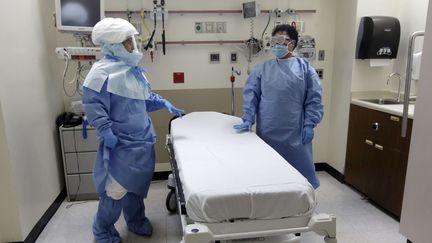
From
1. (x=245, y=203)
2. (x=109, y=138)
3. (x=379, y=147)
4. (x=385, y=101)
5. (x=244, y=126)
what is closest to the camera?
→ (x=245, y=203)

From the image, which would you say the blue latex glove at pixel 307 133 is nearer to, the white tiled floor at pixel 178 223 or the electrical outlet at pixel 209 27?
the white tiled floor at pixel 178 223

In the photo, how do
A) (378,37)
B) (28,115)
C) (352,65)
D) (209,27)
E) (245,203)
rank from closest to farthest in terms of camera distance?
(245,203), (28,115), (378,37), (352,65), (209,27)

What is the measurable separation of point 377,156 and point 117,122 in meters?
2.12

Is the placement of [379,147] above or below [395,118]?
below

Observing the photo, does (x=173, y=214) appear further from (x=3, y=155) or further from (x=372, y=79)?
(x=372, y=79)

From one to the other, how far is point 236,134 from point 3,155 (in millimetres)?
1476

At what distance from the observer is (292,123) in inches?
90.8

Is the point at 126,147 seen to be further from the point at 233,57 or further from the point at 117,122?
the point at 233,57

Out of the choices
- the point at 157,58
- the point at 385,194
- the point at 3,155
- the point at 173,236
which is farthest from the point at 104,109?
the point at 385,194

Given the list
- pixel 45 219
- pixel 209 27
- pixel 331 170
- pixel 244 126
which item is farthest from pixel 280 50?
pixel 45 219

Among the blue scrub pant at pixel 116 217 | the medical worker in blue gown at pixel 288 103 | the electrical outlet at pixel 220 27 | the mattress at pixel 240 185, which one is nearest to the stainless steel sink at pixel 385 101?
the medical worker in blue gown at pixel 288 103

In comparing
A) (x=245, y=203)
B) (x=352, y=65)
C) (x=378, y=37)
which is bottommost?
(x=245, y=203)

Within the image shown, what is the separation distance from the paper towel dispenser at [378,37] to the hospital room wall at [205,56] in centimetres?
50

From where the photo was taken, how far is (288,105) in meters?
2.29
